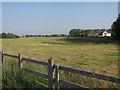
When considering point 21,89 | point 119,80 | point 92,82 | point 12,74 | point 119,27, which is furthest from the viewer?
point 119,27

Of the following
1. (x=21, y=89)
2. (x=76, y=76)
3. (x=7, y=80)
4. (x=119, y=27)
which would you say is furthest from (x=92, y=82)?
(x=119, y=27)

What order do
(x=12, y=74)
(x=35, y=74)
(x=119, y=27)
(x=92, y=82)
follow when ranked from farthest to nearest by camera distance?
(x=119, y=27) → (x=12, y=74) → (x=35, y=74) → (x=92, y=82)

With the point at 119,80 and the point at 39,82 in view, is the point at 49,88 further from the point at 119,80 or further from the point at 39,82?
the point at 119,80

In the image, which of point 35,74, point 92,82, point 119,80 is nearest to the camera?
point 119,80

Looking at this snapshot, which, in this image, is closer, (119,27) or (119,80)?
(119,80)

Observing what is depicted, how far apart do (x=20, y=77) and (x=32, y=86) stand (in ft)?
2.41

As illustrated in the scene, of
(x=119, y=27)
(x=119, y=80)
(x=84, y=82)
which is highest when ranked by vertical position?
(x=119, y=27)

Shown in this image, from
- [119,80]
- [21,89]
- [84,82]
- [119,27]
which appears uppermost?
[119,27]

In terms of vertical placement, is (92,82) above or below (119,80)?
below

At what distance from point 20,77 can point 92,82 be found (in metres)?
2.54

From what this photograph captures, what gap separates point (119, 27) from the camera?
37875 millimetres

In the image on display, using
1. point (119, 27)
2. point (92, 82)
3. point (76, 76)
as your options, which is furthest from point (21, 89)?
point (119, 27)

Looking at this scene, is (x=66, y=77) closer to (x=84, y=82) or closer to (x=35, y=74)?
(x=84, y=82)

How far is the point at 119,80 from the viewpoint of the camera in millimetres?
2996
